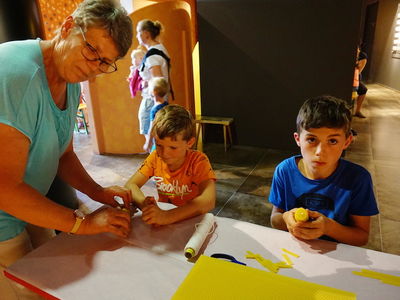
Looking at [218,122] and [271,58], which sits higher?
[271,58]

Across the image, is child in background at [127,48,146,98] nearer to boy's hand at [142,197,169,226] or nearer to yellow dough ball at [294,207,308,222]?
boy's hand at [142,197,169,226]

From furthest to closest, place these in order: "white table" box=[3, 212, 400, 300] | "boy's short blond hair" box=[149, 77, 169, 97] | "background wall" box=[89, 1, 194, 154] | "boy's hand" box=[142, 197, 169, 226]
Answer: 1. "background wall" box=[89, 1, 194, 154]
2. "boy's short blond hair" box=[149, 77, 169, 97]
3. "boy's hand" box=[142, 197, 169, 226]
4. "white table" box=[3, 212, 400, 300]

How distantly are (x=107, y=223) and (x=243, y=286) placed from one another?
530 millimetres

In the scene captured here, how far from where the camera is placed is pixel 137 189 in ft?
4.97

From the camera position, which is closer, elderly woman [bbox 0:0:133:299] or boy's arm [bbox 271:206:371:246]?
elderly woman [bbox 0:0:133:299]

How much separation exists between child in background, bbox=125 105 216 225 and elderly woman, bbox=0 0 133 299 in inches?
16.2

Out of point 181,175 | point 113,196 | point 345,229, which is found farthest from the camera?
point 181,175

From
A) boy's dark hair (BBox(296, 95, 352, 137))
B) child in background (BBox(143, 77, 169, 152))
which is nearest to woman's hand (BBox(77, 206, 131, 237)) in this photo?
boy's dark hair (BBox(296, 95, 352, 137))

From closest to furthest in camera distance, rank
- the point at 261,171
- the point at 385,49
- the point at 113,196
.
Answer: the point at 113,196 < the point at 261,171 < the point at 385,49

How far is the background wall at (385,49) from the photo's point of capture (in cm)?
990

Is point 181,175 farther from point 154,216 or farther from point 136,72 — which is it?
point 136,72

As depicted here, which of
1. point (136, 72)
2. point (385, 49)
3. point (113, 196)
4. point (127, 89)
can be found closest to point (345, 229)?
point (113, 196)

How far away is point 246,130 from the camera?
501 cm

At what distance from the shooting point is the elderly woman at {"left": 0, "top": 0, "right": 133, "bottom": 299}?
942 mm
